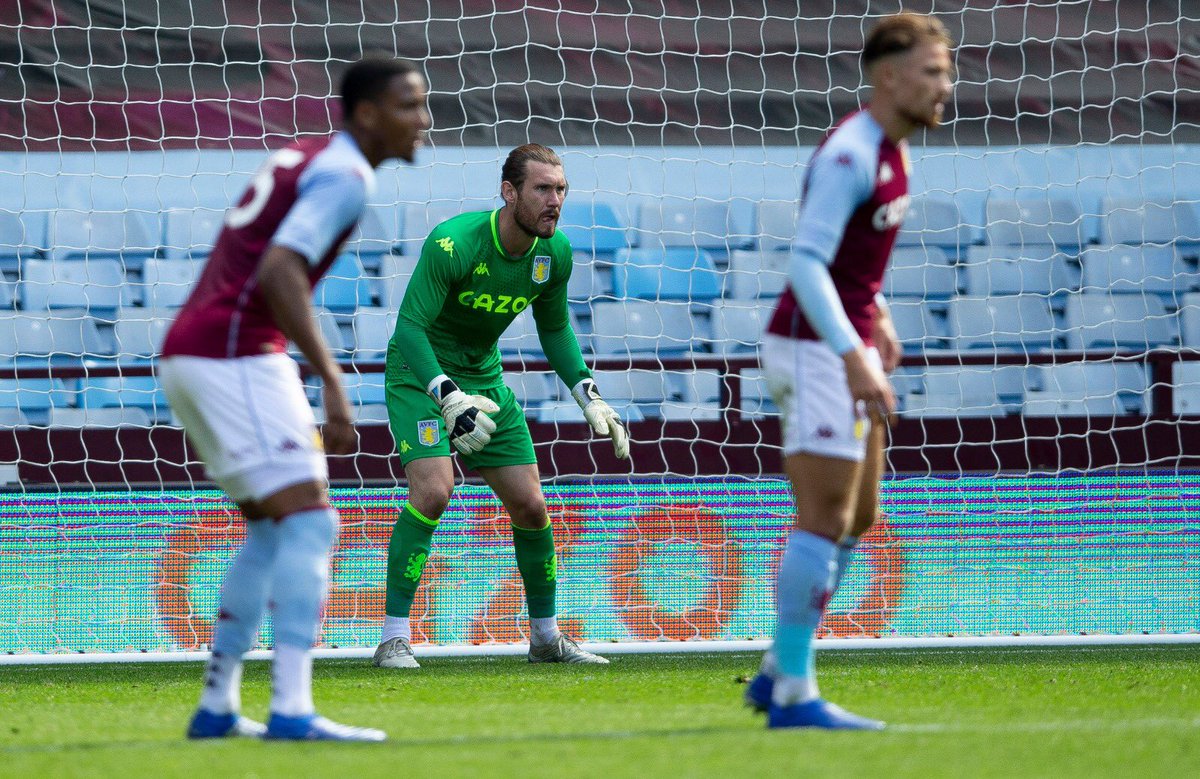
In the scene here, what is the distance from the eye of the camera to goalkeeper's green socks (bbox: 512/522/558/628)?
5.48 meters

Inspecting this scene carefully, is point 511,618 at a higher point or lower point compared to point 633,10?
lower

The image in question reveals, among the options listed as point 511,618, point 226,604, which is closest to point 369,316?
point 511,618

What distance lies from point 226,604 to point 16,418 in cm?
553

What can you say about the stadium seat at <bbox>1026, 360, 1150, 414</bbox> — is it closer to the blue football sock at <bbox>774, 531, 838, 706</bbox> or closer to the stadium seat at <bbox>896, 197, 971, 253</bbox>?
the stadium seat at <bbox>896, 197, 971, 253</bbox>

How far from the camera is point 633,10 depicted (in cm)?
893

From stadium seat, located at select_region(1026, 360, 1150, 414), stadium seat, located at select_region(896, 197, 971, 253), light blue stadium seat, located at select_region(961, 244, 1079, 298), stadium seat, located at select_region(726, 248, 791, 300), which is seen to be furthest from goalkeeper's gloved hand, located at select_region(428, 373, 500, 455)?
stadium seat, located at select_region(896, 197, 971, 253)

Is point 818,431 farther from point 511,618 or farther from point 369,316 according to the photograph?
point 369,316

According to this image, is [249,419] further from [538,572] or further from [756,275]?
[756,275]

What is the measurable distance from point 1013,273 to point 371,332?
4.08 metres

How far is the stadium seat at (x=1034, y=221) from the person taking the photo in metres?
9.84

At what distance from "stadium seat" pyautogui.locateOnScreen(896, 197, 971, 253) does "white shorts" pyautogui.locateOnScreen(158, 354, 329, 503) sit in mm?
7256

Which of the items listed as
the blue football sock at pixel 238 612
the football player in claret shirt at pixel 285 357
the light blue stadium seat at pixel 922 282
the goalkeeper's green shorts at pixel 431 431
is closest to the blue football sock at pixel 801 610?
the football player in claret shirt at pixel 285 357

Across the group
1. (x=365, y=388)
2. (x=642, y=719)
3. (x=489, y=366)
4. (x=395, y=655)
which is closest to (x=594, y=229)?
(x=365, y=388)

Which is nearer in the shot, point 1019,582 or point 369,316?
point 1019,582
